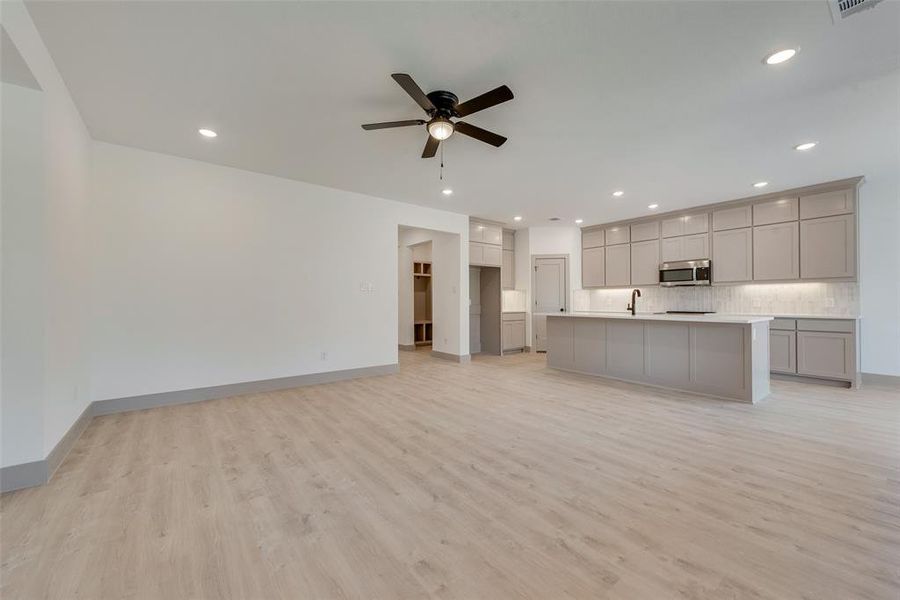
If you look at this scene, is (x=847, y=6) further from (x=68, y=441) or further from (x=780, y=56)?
(x=68, y=441)

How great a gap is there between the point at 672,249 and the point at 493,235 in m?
3.38

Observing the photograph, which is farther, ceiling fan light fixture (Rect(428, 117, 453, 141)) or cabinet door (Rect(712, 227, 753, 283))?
cabinet door (Rect(712, 227, 753, 283))

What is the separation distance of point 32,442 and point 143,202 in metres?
2.63

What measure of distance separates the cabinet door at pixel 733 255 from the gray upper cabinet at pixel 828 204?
2.25ft

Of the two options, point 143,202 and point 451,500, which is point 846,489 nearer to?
point 451,500

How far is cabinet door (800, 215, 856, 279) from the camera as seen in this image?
4.84 m

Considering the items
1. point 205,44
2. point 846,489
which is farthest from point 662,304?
point 205,44

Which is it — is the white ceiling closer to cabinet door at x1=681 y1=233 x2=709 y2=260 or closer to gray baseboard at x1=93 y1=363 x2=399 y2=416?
cabinet door at x1=681 y1=233 x2=709 y2=260

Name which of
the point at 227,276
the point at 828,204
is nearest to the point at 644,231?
the point at 828,204

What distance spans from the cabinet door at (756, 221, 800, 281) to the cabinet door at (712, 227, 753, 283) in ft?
0.25

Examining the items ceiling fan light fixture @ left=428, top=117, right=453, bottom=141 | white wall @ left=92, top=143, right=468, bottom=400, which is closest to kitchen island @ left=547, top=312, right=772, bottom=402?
white wall @ left=92, top=143, right=468, bottom=400

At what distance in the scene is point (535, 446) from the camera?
284cm

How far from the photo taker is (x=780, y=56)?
92.1 inches

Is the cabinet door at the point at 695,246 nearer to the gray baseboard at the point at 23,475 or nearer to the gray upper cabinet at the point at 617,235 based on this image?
the gray upper cabinet at the point at 617,235
